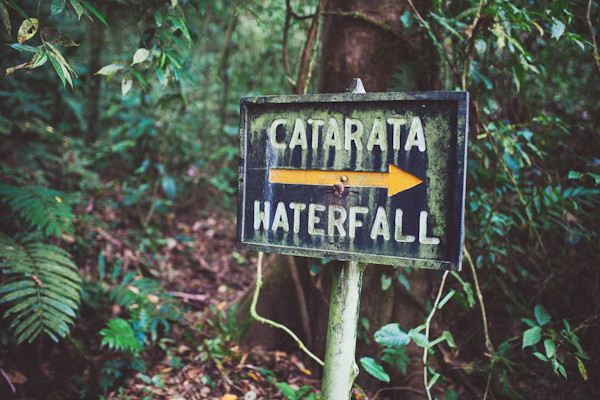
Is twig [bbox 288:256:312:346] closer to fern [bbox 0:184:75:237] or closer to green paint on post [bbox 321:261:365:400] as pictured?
green paint on post [bbox 321:261:365:400]

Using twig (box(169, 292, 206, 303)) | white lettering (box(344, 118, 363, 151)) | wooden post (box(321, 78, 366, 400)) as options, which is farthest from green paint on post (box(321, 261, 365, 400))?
twig (box(169, 292, 206, 303))

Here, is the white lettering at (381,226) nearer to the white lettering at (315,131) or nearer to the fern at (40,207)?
the white lettering at (315,131)

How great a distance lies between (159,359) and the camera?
2125mm

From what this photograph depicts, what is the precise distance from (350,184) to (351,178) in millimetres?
17

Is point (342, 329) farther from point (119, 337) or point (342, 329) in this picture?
point (119, 337)

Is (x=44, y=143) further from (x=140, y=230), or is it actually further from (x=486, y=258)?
(x=486, y=258)

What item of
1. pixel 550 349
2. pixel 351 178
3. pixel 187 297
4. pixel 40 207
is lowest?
pixel 187 297

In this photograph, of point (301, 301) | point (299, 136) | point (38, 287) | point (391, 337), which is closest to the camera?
point (299, 136)

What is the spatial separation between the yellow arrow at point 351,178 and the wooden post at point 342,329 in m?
0.28

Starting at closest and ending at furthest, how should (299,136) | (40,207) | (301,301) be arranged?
1. (299,136)
2. (40,207)
3. (301,301)

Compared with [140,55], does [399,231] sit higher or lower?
lower

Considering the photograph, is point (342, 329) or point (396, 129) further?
point (342, 329)

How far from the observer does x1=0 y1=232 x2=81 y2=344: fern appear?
1.70 metres

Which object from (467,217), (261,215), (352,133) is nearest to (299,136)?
(352,133)
